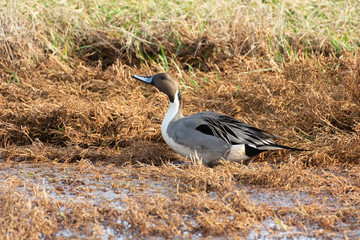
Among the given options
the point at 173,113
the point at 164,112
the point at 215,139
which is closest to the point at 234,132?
the point at 215,139

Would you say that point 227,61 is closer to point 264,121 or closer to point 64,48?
point 264,121

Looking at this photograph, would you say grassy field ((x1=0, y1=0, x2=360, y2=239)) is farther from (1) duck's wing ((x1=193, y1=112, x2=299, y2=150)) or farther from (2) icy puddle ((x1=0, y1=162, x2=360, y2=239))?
(1) duck's wing ((x1=193, y1=112, x2=299, y2=150))

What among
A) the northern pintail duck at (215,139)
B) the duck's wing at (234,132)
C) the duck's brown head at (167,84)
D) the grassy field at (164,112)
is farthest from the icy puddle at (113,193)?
Answer: the duck's brown head at (167,84)

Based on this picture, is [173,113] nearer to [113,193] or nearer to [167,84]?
[167,84]

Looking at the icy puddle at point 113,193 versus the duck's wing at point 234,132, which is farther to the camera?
the duck's wing at point 234,132

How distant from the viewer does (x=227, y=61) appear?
675 cm

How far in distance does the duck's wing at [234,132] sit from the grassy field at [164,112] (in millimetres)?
219

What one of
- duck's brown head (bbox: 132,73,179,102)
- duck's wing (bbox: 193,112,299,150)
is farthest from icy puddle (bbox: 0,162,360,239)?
duck's brown head (bbox: 132,73,179,102)

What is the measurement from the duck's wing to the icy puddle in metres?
0.61

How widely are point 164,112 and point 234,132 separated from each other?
3.99ft

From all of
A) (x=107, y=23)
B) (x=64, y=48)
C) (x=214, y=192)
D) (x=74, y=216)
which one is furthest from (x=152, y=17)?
(x=74, y=216)

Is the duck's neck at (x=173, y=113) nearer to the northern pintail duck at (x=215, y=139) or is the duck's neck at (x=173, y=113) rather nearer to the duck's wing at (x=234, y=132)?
the northern pintail duck at (x=215, y=139)

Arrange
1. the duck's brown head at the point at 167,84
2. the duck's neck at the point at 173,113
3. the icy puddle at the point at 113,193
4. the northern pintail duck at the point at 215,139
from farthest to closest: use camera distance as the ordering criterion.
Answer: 1. the duck's brown head at the point at 167,84
2. the duck's neck at the point at 173,113
3. the northern pintail duck at the point at 215,139
4. the icy puddle at the point at 113,193

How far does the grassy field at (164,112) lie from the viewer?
3510 mm
